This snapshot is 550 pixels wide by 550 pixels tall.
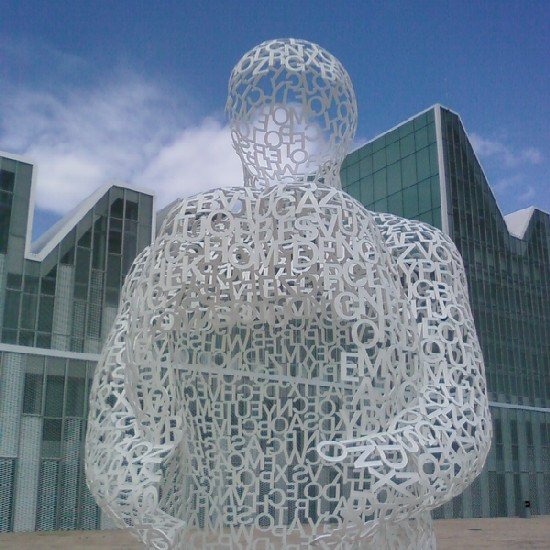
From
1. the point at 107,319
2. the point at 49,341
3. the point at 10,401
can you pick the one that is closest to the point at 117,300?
the point at 107,319

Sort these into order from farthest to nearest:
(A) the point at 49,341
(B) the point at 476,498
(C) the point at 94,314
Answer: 1. (B) the point at 476,498
2. (C) the point at 94,314
3. (A) the point at 49,341

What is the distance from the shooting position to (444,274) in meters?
5.52

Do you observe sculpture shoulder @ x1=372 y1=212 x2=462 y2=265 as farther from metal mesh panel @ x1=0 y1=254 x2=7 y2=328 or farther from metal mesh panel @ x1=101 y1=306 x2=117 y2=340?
metal mesh panel @ x1=101 y1=306 x2=117 y2=340

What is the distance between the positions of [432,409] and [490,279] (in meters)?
20.3

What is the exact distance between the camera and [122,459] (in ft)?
15.5

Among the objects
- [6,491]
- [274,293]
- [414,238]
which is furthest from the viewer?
[6,491]

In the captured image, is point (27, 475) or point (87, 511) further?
point (87, 511)

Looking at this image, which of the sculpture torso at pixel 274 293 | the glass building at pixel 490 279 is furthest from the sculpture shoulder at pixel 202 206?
the glass building at pixel 490 279

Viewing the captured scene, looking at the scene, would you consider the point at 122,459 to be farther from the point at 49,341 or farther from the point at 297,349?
the point at 49,341

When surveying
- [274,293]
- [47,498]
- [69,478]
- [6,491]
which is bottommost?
[47,498]

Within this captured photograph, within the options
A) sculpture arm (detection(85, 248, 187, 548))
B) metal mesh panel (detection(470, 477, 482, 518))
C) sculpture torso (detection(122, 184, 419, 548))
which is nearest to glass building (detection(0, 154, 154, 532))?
sculpture arm (detection(85, 248, 187, 548))

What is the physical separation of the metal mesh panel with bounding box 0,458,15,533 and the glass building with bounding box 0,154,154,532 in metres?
0.02

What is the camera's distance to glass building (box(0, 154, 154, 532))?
1523 centimetres

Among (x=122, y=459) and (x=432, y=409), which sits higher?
(x=432, y=409)
